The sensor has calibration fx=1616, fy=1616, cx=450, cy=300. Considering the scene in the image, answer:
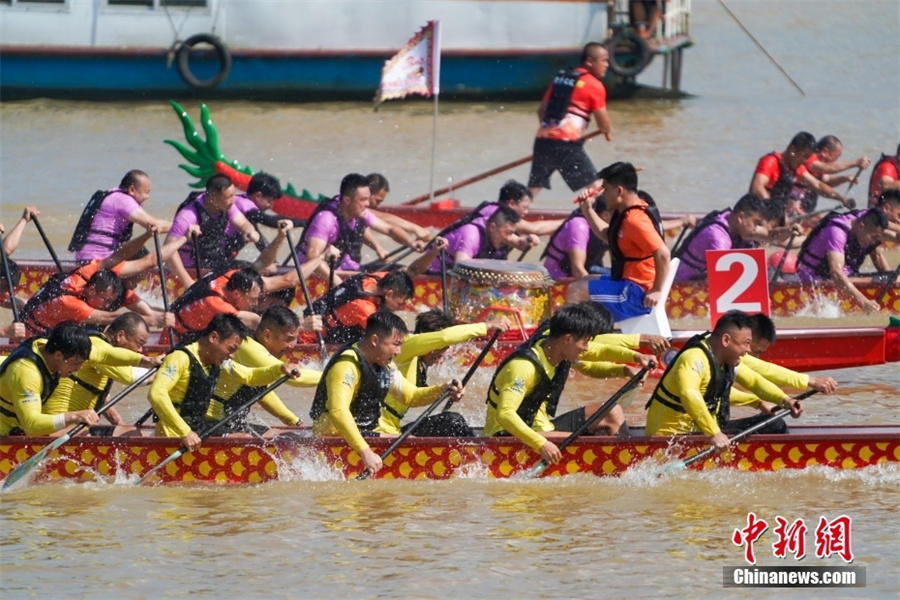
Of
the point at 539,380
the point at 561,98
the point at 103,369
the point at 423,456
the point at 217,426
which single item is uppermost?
the point at 561,98

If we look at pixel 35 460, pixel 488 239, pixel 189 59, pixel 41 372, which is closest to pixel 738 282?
pixel 488 239

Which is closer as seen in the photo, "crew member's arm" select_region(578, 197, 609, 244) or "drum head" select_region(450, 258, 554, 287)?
"crew member's arm" select_region(578, 197, 609, 244)

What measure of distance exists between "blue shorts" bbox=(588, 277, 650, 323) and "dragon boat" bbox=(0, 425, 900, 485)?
Result: 62.7 inches

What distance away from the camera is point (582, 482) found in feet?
26.9

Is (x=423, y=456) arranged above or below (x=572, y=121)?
below

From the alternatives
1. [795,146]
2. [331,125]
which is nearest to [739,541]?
[795,146]

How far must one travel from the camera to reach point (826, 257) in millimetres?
12141

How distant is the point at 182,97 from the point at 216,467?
1466cm

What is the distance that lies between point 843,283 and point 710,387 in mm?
4129

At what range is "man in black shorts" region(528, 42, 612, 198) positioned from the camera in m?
14.2

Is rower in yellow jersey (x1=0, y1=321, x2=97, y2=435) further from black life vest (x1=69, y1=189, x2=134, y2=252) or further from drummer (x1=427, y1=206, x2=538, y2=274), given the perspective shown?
drummer (x1=427, y1=206, x2=538, y2=274)

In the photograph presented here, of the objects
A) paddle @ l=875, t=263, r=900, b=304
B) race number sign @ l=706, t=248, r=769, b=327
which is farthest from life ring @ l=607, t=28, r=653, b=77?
race number sign @ l=706, t=248, r=769, b=327

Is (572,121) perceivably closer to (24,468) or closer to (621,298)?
(621,298)

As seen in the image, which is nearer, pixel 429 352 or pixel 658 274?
pixel 429 352
